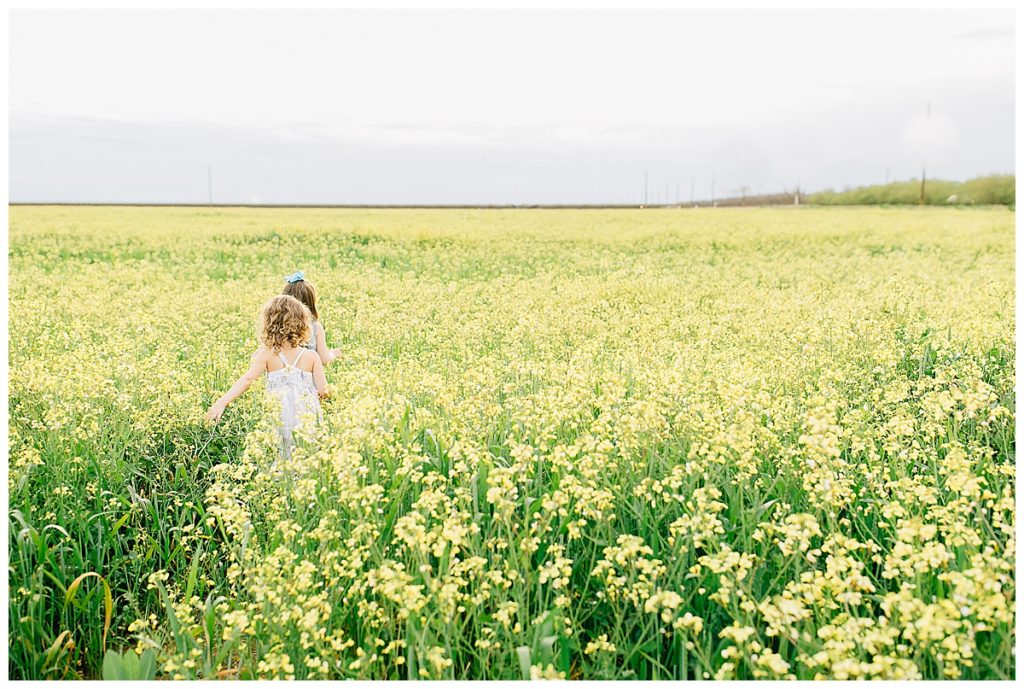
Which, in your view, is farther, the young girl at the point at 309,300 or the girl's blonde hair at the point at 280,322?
the young girl at the point at 309,300

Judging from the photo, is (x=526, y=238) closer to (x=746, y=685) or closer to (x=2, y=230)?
(x=2, y=230)

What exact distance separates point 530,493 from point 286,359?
2.18m

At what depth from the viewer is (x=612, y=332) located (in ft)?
25.9

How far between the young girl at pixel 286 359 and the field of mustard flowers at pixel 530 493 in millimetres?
278

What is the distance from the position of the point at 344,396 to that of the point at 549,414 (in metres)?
2.01

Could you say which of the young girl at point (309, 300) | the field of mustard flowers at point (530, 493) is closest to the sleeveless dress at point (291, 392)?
the field of mustard flowers at point (530, 493)

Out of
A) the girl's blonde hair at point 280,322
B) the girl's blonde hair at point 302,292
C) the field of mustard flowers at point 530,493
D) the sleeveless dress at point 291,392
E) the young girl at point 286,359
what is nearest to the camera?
the field of mustard flowers at point 530,493

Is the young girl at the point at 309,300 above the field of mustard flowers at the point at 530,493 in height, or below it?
above

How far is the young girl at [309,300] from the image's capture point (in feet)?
20.3

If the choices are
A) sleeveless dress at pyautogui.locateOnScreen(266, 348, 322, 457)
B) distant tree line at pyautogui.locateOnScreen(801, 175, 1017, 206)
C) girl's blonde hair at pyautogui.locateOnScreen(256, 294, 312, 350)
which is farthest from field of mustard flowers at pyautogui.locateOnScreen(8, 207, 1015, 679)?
distant tree line at pyautogui.locateOnScreen(801, 175, 1017, 206)

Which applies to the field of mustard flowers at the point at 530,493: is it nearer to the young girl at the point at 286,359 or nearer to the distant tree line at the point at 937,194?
the young girl at the point at 286,359

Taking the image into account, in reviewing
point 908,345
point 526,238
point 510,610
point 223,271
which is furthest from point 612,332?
point 526,238

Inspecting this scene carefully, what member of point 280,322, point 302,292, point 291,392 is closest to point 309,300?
point 302,292

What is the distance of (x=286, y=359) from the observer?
5.53 m
